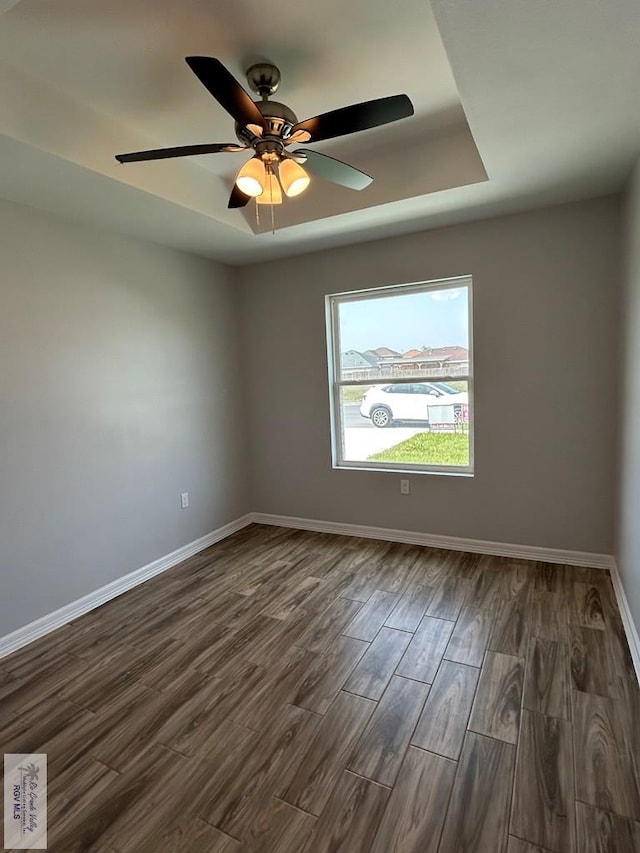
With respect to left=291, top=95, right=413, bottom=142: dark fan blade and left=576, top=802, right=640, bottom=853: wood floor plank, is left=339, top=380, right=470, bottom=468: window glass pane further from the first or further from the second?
→ left=576, top=802, right=640, bottom=853: wood floor plank

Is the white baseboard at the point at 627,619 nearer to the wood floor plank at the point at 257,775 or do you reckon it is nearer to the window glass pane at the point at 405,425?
the window glass pane at the point at 405,425

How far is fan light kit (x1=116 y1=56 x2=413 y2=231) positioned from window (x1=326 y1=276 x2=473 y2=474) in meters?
1.52

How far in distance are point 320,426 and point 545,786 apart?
2866mm

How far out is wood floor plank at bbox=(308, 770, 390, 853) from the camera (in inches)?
52.8

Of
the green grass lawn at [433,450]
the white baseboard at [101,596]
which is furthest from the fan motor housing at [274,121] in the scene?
the white baseboard at [101,596]

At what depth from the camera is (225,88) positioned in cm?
150

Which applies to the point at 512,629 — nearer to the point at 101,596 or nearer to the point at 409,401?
the point at 409,401

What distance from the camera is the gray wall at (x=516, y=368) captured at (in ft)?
9.53

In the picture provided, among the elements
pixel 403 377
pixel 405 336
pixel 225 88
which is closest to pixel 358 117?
pixel 225 88

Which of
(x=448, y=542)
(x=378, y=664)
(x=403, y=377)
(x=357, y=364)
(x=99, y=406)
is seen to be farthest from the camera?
(x=357, y=364)

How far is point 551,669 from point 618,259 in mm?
2474

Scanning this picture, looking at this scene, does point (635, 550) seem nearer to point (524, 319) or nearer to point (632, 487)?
point (632, 487)

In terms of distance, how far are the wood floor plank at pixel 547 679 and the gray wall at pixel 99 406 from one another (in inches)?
103

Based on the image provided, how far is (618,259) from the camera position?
2.77m
